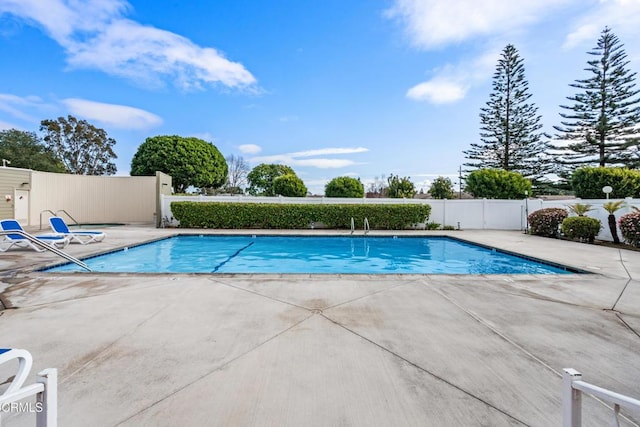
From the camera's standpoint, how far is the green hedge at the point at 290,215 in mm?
12852

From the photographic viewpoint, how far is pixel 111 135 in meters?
31.2

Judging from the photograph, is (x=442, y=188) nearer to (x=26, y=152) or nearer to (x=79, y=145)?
(x=79, y=145)

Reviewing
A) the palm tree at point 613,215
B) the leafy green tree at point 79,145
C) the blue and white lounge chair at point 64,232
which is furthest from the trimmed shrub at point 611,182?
the leafy green tree at point 79,145

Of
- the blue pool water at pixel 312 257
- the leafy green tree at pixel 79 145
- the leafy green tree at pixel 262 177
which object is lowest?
the blue pool water at pixel 312 257

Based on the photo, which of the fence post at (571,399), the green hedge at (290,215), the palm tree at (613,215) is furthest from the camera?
the green hedge at (290,215)

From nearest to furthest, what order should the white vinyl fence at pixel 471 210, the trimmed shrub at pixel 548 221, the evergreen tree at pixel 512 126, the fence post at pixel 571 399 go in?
the fence post at pixel 571 399
the trimmed shrub at pixel 548 221
the white vinyl fence at pixel 471 210
the evergreen tree at pixel 512 126

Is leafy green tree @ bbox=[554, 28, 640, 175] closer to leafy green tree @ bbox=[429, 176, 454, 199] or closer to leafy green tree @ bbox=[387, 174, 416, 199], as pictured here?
leafy green tree @ bbox=[429, 176, 454, 199]

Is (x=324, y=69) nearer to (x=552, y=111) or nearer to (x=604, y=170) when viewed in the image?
(x=604, y=170)

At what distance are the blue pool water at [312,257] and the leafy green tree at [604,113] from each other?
18.2 metres

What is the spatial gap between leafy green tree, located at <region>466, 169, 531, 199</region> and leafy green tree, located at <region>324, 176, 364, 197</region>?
6.87 meters

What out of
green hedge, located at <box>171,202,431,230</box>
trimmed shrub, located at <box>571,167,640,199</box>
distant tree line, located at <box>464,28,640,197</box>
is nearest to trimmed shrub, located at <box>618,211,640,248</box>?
green hedge, located at <box>171,202,431,230</box>

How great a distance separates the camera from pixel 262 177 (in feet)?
117

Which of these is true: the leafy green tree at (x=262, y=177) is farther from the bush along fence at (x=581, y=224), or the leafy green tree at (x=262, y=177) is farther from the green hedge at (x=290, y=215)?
the bush along fence at (x=581, y=224)

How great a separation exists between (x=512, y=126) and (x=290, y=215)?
19005 millimetres
